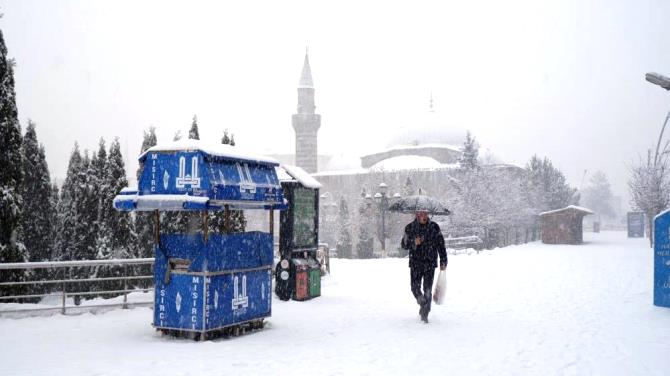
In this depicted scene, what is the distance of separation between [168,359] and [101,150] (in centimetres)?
2252

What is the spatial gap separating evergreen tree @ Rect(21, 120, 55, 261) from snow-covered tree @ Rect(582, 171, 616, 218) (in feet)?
368

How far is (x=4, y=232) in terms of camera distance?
1495 centimetres

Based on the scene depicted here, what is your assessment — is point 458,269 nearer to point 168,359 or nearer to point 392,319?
point 392,319

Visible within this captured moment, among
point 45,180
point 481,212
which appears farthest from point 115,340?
point 481,212

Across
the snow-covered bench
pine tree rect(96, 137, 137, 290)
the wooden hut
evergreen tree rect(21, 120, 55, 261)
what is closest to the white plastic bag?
pine tree rect(96, 137, 137, 290)

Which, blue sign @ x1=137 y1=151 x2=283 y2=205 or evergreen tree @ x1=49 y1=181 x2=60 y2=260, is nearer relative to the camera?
blue sign @ x1=137 y1=151 x2=283 y2=205

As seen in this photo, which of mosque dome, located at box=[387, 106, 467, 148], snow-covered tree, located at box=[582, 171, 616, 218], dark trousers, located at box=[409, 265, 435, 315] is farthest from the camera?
snow-covered tree, located at box=[582, 171, 616, 218]

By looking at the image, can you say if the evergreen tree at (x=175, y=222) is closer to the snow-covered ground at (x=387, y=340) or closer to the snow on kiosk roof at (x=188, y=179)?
the snow-covered ground at (x=387, y=340)

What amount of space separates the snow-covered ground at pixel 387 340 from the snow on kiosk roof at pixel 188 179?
1964 millimetres

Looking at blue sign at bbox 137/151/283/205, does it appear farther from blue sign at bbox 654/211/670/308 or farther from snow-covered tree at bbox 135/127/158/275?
snow-covered tree at bbox 135/127/158/275

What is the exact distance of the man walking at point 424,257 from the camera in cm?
966

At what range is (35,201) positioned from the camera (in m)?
28.9

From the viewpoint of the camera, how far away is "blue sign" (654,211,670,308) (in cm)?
1081

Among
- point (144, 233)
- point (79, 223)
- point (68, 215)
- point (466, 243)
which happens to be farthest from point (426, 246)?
point (466, 243)
